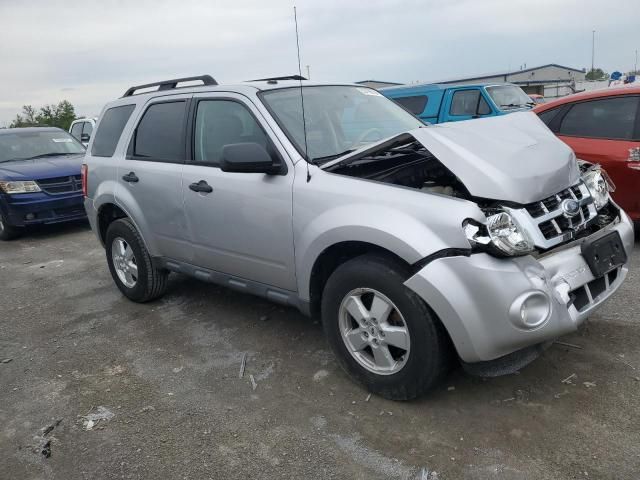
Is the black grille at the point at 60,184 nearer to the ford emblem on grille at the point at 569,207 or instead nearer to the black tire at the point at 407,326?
the black tire at the point at 407,326

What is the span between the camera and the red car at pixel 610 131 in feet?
17.0

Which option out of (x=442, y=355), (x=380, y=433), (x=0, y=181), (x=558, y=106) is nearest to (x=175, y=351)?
(x=380, y=433)

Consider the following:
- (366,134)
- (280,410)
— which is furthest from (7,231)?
(280,410)

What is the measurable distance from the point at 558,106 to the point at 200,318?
14.6ft

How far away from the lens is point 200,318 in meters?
4.59

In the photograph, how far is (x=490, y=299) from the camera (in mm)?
2494

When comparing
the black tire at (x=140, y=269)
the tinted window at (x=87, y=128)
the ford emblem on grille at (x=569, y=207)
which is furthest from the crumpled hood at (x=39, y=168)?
the ford emblem on grille at (x=569, y=207)

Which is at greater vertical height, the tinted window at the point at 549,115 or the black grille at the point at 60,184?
the tinted window at the point at 549,115

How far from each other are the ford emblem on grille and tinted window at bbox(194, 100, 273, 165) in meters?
1.85

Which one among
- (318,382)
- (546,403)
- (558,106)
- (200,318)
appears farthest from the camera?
(558,106)

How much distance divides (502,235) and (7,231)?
8.36 m

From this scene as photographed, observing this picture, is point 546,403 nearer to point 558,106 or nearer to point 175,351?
point 175,351

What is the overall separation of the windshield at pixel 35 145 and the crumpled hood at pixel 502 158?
846 cm

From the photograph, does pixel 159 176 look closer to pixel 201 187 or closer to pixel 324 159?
pixel 201 187
